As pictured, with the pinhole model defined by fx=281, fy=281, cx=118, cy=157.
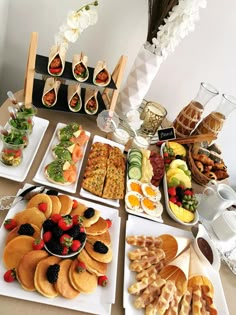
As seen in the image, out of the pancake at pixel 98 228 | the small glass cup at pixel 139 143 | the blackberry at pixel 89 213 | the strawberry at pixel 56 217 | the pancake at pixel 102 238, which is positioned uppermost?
the small glass cup at pixel 139 143

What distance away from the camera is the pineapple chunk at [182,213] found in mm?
1214

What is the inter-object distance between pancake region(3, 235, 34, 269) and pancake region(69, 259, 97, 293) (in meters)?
0.14

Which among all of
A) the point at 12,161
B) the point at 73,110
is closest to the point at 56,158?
the point at 12,161

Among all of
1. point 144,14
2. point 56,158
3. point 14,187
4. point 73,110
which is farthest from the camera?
point 144,14

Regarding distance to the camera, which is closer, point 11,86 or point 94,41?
point 94,41

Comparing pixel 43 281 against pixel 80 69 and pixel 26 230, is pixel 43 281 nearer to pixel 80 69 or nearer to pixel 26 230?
pixel 26 230

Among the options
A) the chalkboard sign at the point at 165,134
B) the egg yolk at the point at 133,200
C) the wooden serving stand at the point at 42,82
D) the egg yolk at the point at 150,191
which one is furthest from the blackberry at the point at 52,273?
the chalkboard sign at the point at 165,134

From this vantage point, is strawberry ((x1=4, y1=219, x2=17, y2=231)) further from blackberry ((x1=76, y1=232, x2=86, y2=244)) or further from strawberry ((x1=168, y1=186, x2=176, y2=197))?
strawberry ((x1=168, y1=186, x2=176, y2=197))

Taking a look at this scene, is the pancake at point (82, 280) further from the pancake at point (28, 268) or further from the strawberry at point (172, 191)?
the strawberry at point (172, 191)

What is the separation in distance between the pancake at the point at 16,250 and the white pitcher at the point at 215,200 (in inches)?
31.1

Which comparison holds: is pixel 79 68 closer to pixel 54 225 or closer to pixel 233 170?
pixel 54 225

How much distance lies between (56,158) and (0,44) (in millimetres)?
811

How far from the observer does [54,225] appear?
2.82ft

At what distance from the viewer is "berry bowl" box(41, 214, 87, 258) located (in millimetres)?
825
